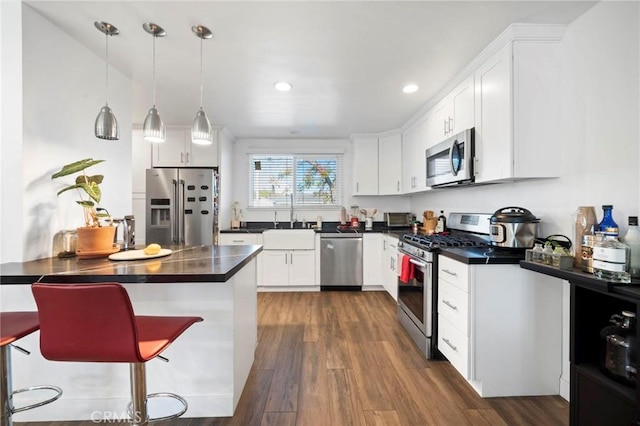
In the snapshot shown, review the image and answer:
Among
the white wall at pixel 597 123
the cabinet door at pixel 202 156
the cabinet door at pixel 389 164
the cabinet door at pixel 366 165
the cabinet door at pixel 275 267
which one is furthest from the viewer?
the cabinet door at pixel 366 165

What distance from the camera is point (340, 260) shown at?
439 cm

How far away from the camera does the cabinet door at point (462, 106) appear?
2.41m

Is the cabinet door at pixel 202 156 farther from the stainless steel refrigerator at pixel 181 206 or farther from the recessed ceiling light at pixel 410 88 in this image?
the recessed ceiling light at pixel 410 88

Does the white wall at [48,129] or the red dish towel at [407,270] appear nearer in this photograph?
the white wall at [48,129]

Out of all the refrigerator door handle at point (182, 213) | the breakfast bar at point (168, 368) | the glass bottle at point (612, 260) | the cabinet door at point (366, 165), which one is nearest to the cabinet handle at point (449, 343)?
the glass bottle at point (612, 260)

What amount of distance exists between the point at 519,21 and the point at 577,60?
42cm

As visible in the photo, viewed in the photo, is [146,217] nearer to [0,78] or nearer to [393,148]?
[0,78]

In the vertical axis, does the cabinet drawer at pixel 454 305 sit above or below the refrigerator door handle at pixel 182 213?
below

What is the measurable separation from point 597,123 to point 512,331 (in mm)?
1341

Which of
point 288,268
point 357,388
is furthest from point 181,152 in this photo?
point 357,388

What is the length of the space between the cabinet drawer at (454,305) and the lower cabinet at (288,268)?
7.52 ft

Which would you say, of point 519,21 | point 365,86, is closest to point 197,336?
point 365,86

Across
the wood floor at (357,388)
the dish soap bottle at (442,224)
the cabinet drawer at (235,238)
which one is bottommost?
the wood floor at (357,388)

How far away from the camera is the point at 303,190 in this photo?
5.04 m
